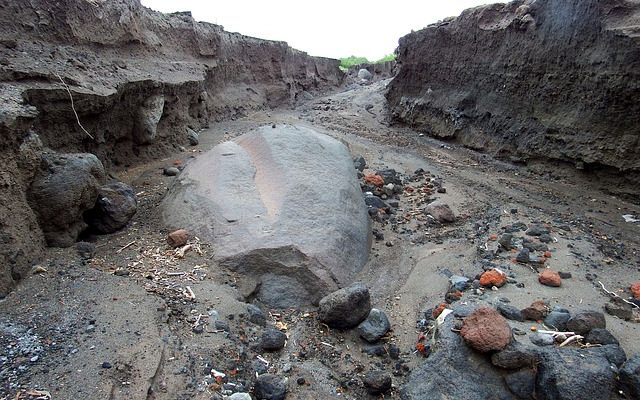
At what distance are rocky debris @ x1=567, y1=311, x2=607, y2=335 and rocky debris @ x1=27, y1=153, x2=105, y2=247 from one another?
2.97 m

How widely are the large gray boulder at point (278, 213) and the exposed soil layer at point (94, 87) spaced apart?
3.06 ft

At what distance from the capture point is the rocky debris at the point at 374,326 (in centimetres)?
264

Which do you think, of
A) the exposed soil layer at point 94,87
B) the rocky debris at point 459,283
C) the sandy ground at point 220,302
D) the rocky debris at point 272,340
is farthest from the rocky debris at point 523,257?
the exposed soil layer at point 94,87

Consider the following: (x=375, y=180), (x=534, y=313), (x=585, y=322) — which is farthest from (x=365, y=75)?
(x=585, y=322)

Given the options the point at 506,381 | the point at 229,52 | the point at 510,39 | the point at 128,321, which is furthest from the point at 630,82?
the point at 229,52

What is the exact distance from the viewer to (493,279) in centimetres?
293

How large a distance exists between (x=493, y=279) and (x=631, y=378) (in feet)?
3.36

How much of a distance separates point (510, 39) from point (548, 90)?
994mm

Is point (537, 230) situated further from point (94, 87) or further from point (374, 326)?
point (94, 87)

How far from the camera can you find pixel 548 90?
5.31 m

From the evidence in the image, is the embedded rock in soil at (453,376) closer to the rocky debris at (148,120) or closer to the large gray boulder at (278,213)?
the large gray boulder at (278,213)

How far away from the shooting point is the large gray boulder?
3037mm

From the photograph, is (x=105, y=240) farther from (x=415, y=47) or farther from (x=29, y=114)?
(x=415, y=47)

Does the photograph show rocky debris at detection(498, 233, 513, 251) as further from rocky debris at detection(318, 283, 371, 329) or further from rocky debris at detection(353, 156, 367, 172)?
rocky debris at detection(353, 156, 367, 172)
